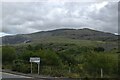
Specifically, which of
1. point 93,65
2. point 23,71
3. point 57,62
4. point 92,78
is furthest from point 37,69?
point 92,78

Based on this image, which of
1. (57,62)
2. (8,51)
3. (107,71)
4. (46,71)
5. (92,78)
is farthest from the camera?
(8,51)

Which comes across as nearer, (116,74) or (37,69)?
(116,74)

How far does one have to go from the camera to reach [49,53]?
37.1m

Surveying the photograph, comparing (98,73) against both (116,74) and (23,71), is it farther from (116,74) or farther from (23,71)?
(23,71)

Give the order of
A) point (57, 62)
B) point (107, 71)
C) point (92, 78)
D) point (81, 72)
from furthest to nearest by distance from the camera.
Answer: point (57, 62) < point (81, 72) < point (107, 71) < point (92, 78)

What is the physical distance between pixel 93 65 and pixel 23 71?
359 inches

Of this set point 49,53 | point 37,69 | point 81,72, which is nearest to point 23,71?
point 37,69

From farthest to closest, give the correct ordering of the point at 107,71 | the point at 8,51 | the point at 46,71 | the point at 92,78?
the point at 8,51 < the point at 46,71 < the point at 107,71 < the point at 92,78

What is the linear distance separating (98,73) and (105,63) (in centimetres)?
117

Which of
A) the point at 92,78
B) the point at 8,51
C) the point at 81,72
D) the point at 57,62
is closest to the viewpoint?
the point at 92,78

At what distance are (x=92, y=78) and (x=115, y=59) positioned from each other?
2.68m

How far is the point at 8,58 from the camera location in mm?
42750

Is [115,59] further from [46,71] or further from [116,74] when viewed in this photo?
[46,71]

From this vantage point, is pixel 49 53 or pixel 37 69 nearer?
pixel 37 69
